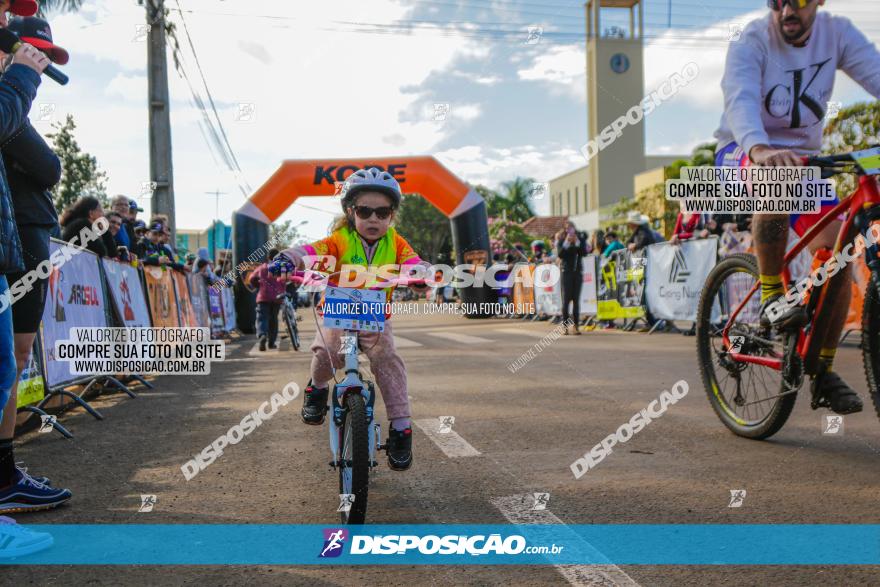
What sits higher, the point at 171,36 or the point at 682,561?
the point at 171,36

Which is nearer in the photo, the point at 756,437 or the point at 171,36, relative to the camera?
the point at 756,437

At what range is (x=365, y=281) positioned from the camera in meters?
3.96

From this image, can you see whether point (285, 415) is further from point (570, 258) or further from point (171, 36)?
point (171, 36)

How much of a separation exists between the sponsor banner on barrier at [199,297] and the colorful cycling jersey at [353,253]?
1251cm

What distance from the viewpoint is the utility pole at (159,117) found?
19219 millimetres

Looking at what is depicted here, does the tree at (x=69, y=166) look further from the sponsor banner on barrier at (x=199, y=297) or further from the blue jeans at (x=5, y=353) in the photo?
the blue jeans at (x=5, y=353)

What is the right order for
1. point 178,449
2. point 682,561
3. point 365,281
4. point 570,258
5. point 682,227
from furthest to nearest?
point 570,258 → point 682,227 → point 178,449 → point 365,281 → point 682,561

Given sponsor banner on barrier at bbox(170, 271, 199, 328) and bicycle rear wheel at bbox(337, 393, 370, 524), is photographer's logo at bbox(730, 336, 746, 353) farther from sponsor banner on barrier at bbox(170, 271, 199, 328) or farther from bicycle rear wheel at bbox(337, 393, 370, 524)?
sponsor banner on barrier at bbox(170, 271, 199, 328)

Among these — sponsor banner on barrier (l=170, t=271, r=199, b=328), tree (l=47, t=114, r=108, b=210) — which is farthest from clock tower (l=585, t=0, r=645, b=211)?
sponsor banner on barrier (l=170, t=271, r=199, b=328)

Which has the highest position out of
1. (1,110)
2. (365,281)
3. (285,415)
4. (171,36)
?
(171,36)

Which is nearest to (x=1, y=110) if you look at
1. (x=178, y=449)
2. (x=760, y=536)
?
(x=178, y=449)

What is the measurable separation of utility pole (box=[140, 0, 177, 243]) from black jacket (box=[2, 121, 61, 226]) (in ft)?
50.8

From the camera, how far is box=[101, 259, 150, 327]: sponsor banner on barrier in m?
9.30

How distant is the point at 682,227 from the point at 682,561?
473 inches
